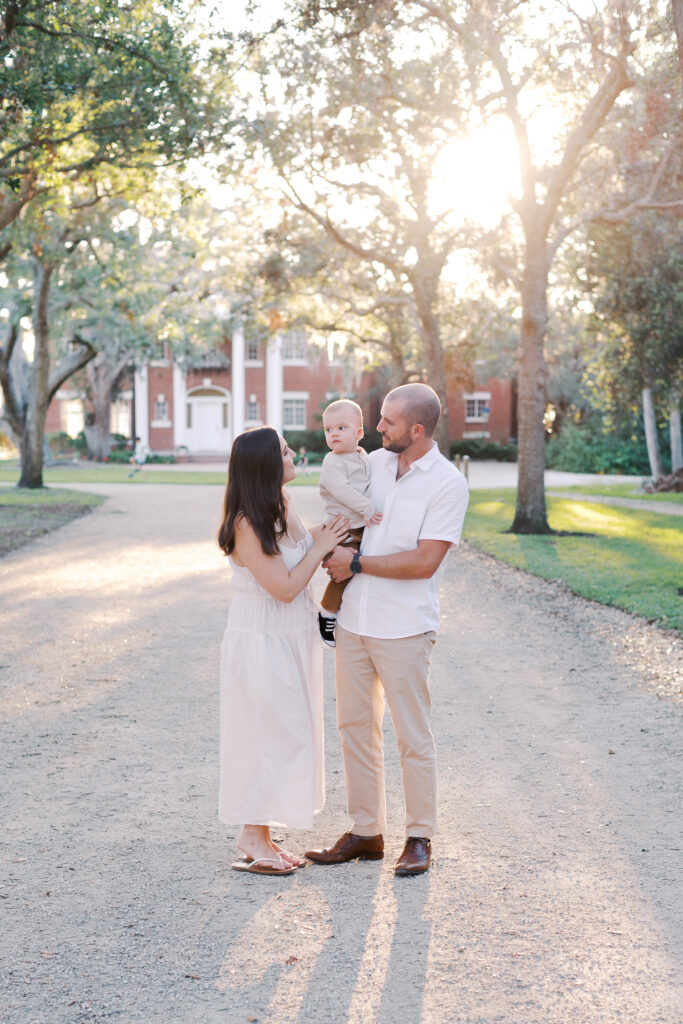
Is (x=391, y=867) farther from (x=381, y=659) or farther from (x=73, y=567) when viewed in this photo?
(x=73, y=567)

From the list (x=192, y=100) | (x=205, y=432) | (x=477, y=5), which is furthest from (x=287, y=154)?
(x=205, y=432)

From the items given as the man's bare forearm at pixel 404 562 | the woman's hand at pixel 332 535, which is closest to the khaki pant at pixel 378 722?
the man's bare forearm at pixel 404 562

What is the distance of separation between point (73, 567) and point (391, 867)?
9975mm

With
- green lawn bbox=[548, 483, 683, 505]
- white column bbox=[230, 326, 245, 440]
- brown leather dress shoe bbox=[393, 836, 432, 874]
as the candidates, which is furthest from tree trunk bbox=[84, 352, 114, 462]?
brown leather dress shoe bbox=[393, 836, 432, 874]

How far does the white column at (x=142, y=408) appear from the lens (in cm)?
5578

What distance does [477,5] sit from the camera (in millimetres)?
13281

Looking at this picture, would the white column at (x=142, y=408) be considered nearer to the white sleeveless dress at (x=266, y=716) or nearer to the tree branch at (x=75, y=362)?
the tree branch at (x=75, y=362)

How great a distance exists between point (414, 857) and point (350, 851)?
0.27m

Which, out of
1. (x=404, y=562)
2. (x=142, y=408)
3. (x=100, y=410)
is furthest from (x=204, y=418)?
(x=404, y=562)

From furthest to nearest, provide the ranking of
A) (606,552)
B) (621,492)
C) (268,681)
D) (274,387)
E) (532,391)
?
1. (274,387)
2. (621,492)
3. (532,391)
4. (606,552)
5. (268,681)

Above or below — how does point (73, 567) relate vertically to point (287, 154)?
below

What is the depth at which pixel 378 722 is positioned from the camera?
429cm

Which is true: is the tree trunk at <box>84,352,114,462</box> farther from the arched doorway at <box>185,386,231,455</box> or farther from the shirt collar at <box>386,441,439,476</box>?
the shirt collar at <box>386,441,439,476</box>

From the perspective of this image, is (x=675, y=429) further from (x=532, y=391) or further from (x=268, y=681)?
(x=268, y=681)
